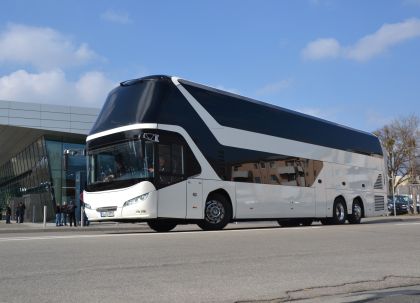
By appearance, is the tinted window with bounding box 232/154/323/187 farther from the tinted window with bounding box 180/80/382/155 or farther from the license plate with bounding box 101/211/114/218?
the license plate with bounding box 101/211/114/218

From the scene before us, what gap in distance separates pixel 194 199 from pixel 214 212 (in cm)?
105

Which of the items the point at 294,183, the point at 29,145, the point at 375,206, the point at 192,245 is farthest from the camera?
the point at 29,145

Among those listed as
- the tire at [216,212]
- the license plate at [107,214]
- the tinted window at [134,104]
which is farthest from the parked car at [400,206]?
the license plate at [107,214]

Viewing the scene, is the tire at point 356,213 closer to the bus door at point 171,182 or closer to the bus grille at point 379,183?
the bus grille at point 379,183

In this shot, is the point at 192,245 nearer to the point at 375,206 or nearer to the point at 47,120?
the point at 375,206

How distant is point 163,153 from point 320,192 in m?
8.25

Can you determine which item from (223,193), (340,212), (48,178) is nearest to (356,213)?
(340,212)

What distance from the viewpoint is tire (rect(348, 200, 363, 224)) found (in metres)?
22.1

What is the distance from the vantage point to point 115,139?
1427 cm

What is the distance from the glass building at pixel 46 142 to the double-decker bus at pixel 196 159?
1573 centimetres

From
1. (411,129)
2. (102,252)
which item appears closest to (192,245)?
(102,252)

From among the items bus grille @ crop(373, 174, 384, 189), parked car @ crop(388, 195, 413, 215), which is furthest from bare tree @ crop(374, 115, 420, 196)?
bus grille @ crop(373, 174, 384, 189)

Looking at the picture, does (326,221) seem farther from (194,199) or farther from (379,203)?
(194,199)

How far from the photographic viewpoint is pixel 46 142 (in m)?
38.7
